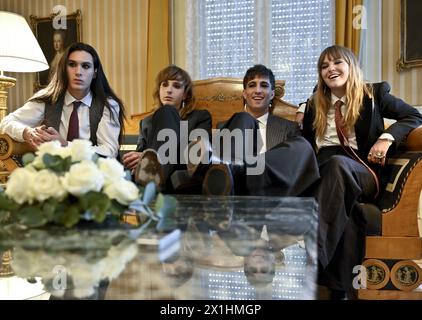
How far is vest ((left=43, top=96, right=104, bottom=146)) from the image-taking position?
224cm

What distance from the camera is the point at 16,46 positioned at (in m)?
2.68

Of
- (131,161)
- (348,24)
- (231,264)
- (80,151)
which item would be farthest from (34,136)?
(348,24)

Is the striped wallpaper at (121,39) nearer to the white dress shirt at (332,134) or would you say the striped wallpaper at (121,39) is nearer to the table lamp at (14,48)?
the table lamp at (14,48)

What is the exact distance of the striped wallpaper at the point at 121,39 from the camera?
3.94m

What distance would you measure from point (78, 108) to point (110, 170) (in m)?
1.51

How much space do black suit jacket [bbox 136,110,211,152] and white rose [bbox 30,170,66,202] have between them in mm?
1458

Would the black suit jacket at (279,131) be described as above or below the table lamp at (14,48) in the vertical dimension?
below

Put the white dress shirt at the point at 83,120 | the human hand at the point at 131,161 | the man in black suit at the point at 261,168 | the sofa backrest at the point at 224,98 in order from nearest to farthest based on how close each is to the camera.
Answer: the man in black suit at the point at 261,168 < the human hand at the point at 131,161 < the white dress shirt at the point at 83,120 < the sofa backrest at the point at 224,98

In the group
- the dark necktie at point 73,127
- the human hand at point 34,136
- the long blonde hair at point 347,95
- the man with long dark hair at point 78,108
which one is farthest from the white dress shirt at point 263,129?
the human hand at point 34,136

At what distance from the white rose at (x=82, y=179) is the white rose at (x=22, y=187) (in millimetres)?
62

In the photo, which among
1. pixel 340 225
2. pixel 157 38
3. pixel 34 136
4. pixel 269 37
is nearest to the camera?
pixel 340 225

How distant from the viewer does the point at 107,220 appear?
2.95 feet

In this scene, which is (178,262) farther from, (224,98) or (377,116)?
(224,98)

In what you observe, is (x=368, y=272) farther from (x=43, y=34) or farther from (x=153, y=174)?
(x=43, y=34)
